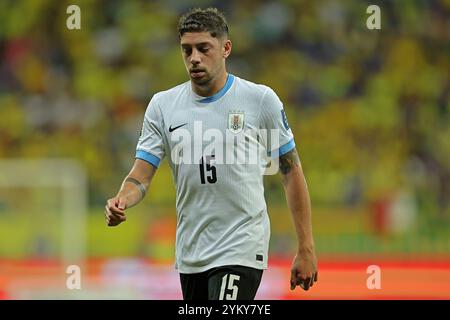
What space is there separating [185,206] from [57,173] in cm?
754

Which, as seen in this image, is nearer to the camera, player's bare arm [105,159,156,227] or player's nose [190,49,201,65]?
player's bare arm [105,159,156,227]

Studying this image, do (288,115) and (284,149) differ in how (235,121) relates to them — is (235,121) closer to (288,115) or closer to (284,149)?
(284,149)

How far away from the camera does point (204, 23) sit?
4301 mm

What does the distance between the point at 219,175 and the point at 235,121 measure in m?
0.26

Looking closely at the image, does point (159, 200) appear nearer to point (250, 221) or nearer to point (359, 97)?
point (359, 97)

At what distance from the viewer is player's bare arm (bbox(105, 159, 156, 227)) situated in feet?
12.8

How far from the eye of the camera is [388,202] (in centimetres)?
1171

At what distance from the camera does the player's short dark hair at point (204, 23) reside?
14.1ft

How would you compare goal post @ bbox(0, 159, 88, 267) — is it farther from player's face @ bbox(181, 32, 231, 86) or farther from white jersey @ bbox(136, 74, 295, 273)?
player's face @ bbox(181, 32, 231, 86)

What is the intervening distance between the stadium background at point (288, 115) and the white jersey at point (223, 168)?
5520mm

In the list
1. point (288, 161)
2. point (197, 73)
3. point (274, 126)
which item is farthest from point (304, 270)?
point (197, 73)

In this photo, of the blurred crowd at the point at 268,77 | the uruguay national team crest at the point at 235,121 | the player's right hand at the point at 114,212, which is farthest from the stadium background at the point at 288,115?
the player's right hand at the point at 114,212

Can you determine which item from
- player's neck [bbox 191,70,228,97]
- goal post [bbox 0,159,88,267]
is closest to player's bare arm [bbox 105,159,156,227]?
player's neck [bbox 191,70,228,97]

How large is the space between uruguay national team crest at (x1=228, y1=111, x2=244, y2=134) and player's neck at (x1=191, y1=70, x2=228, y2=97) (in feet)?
0.50
